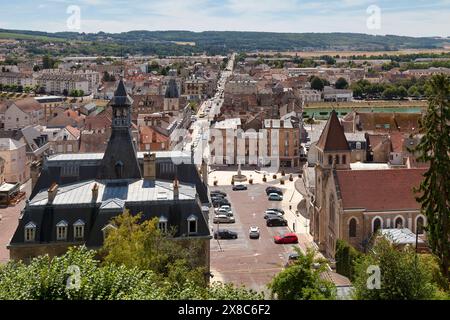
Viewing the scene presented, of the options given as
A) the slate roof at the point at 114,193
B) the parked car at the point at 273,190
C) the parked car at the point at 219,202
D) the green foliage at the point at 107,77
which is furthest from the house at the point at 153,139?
the green foliage at the point at 107,77

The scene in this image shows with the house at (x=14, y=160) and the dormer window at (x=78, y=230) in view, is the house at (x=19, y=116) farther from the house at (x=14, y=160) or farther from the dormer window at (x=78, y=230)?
the dormer window at (x=78, y=230)

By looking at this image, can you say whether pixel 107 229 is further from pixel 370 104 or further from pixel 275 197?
pixel 370 104

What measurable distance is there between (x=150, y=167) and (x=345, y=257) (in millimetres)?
13229

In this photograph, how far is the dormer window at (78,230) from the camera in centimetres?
3362

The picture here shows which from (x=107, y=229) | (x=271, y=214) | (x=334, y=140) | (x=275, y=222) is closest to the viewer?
(x=107, y=229)

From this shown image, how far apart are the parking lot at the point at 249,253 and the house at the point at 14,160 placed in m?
24.0

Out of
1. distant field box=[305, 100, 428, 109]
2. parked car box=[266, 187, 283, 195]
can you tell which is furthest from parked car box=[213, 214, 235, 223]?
distant field box=[305, 100, 428, 109]

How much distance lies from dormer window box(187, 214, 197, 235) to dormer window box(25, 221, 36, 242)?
26.1 ft

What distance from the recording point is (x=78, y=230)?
33.7 m

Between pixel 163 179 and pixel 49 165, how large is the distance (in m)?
6.95

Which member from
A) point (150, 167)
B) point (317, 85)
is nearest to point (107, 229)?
point (150, 167)

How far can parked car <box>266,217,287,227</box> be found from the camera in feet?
173

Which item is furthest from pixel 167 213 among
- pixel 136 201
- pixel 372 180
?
pixel 372 180

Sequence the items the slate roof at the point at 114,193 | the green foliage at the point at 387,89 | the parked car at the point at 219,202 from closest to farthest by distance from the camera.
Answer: the slate roof at the point at 114,193 < the parked car at the point at 219,202 < the green foliage at the point at 387,89
